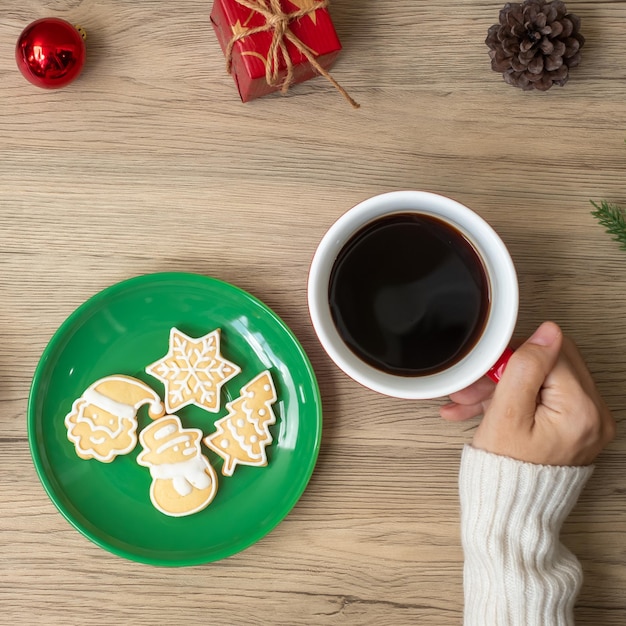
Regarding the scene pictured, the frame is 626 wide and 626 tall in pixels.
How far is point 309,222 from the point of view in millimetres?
845

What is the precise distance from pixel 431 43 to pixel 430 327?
1.20ft

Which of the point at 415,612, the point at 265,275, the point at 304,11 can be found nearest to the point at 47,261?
the point at 265,275

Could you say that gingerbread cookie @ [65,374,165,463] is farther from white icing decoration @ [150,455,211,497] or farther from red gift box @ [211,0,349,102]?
red gift box @ [211,0,349,102]

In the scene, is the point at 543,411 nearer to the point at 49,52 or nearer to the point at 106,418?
the point at 106,418

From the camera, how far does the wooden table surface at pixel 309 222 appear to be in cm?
83

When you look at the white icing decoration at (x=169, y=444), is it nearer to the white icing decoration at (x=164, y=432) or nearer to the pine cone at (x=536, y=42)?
the white icing decoration at (x=164, y=432)

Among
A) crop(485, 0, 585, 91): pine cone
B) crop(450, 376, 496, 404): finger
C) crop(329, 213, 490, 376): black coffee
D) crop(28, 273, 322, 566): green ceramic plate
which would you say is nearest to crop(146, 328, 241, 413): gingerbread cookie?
crop(28, 273, 322, 566): green ceramic plate

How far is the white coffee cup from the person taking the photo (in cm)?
69

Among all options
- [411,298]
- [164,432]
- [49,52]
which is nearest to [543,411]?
[411,298]

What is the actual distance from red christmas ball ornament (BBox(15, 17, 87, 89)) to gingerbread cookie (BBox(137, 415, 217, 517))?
0.43 meters

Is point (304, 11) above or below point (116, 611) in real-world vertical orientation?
above

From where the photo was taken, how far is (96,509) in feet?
2.69

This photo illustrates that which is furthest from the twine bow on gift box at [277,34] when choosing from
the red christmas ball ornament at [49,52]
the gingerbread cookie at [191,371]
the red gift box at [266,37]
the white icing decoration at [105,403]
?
the white icing decoration at [105,403]

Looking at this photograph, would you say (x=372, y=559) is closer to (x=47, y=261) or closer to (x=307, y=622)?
(x=307, y=622)
